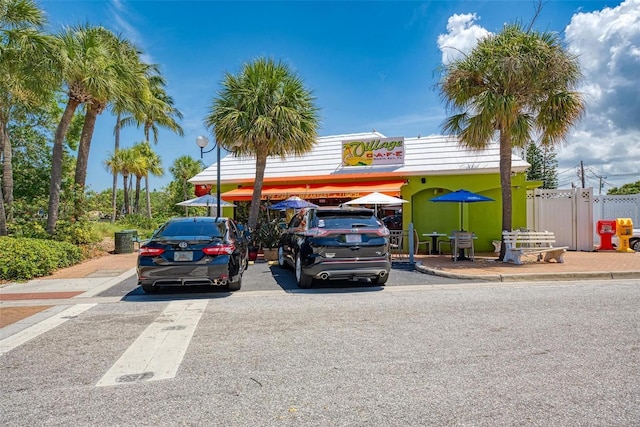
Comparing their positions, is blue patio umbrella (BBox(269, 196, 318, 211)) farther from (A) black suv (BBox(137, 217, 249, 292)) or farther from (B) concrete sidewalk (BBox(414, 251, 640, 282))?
(A) black suv (BBox(137, 217, 249, 292))

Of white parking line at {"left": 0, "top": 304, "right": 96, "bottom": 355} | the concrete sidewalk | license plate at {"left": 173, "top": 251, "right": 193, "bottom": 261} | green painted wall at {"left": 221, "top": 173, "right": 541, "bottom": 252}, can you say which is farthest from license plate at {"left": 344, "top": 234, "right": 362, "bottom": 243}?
green painted wall at {"left": 221, "top": 173, "right": 541, "bottom": 252}

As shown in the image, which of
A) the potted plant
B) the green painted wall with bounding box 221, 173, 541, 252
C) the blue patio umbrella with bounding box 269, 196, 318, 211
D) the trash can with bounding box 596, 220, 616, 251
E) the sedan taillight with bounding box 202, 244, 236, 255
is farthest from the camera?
the green painted wall with bounding box 221, 173, 541, 252

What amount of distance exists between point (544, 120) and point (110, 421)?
13.4 m

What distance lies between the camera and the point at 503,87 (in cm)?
1248

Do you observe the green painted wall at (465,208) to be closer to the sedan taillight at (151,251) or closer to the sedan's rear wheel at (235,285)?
the sedan's rear wheel at (235,285)

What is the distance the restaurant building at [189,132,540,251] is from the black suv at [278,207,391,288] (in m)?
7.51

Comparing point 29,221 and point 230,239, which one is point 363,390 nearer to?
point 230,239

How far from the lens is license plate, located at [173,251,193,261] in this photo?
790 cm

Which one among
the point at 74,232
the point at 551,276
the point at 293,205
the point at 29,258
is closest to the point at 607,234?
the point at 551,276

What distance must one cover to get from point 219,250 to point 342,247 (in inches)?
97.3

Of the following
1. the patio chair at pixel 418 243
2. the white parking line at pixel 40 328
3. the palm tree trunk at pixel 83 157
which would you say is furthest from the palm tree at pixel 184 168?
the white parking line at pixel 40 328

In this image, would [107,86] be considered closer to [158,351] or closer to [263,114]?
[263,114]

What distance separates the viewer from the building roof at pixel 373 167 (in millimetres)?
Result: 16453

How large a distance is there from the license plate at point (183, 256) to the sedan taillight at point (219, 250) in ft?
0.88
